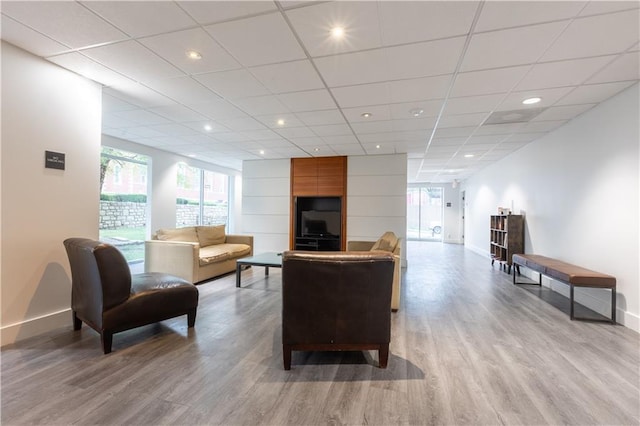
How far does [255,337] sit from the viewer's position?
9.17 feet

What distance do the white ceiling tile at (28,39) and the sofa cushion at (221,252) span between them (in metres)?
3.15

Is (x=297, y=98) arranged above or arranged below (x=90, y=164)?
above

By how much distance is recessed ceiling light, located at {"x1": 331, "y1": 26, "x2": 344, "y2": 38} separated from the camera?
2.18 metres

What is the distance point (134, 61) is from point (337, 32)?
78.4 inches

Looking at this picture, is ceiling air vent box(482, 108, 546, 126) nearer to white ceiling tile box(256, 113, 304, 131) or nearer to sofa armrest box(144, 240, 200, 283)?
white ceiling tile box(256, 113, 304, 131)

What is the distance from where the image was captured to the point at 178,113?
4.13 m

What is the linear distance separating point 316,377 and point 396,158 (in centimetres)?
550

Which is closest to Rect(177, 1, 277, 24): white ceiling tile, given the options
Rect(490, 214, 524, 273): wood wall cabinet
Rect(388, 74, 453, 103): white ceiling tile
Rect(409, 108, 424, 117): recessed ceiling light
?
Rect(388, 74, 453, 103): white ceiling tile

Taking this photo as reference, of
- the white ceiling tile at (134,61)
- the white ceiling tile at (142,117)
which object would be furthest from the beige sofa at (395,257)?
the white ceiling tile at (142,117)

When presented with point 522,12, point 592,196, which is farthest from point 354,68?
point 592,196

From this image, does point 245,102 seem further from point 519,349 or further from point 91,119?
point 519,349

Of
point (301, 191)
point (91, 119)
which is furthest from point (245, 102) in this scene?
point (301, 191)

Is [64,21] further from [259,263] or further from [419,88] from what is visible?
[259,263]

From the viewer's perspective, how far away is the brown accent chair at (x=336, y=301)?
7.01 ft
